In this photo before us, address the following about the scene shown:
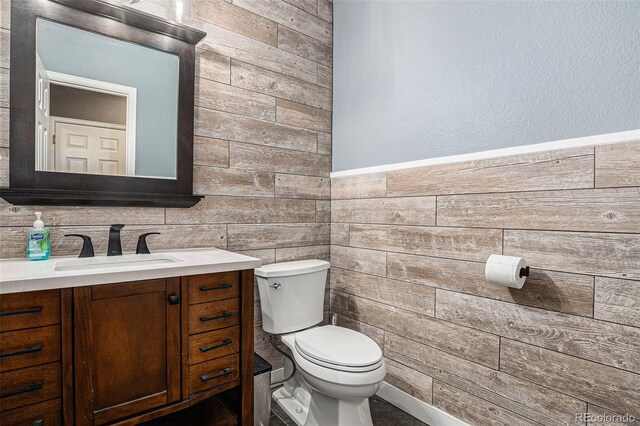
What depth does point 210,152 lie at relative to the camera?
1951 millimetres

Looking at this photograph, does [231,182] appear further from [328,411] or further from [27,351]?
[328,411]

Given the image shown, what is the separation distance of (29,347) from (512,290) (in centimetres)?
185

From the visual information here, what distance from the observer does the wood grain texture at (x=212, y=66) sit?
190 cm

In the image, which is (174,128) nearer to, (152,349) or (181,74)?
(181,74)

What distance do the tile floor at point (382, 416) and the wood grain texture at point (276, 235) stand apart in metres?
0.96

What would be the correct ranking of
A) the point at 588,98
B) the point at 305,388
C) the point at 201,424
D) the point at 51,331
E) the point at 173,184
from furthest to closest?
the point at 305,388, the point at 173,184, the point at 201,424, the point at 588,98, the point at 51,331

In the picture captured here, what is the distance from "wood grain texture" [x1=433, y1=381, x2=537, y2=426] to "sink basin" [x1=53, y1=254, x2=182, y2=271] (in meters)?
1.49

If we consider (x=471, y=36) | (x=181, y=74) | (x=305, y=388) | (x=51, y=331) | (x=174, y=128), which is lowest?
(x=305, y=388)

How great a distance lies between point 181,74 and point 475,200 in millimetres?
1645

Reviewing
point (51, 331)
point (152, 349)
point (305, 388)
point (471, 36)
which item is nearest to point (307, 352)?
point (305, 388)

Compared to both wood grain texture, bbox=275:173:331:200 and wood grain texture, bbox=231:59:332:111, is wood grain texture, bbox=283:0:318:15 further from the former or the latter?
wood grain texture, bbox=275:173:331:200

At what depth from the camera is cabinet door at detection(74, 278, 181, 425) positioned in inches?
Result: 47.4

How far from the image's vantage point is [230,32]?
2021 mm

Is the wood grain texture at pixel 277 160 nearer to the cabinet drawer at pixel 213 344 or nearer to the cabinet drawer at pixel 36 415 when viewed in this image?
the cabinet drawer at pixel 213 344
